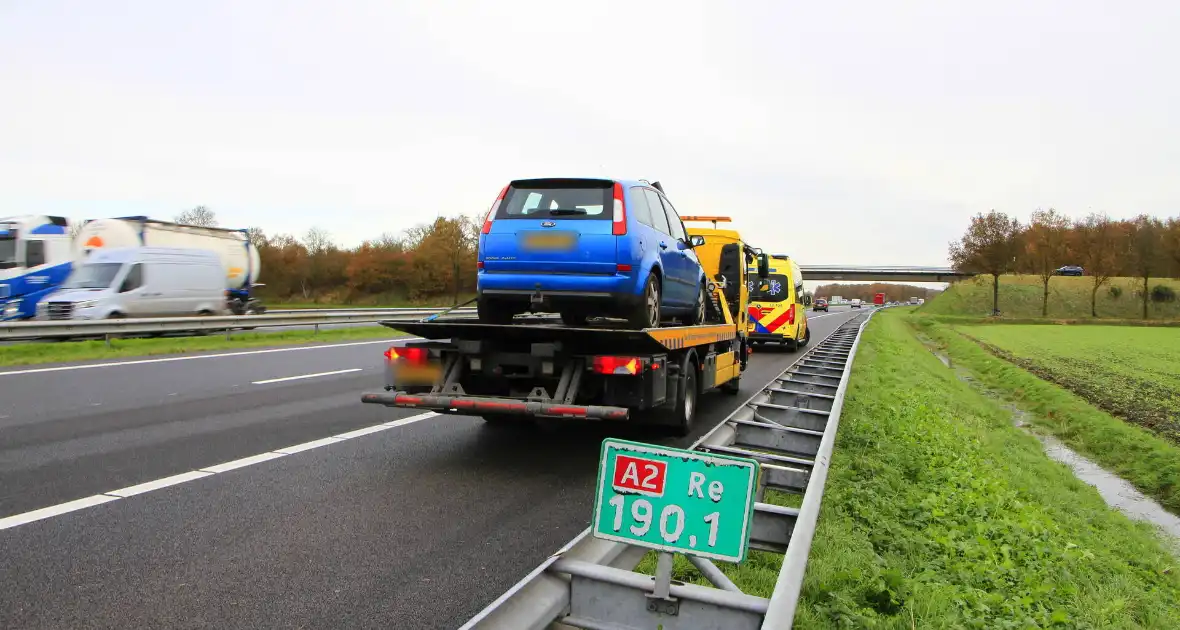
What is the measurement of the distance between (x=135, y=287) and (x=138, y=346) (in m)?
5.16

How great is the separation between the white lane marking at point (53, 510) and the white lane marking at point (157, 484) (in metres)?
0.10

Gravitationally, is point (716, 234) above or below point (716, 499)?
above

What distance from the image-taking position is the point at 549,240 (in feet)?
22.9

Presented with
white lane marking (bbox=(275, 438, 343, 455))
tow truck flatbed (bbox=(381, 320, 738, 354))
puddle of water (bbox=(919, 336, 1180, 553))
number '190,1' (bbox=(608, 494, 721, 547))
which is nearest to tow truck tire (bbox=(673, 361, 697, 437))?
tow truck flatbed (bbox=(381, 320, 738, 354))

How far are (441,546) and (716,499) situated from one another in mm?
1994

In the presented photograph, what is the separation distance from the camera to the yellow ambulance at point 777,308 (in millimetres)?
22734

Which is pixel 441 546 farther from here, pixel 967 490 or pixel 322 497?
pixel 967 490

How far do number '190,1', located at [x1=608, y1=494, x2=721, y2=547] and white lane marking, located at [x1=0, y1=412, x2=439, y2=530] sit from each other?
11.9ft

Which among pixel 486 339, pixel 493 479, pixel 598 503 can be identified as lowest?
pixel 493 479

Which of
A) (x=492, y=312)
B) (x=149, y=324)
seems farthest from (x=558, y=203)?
(x=149, y=324)

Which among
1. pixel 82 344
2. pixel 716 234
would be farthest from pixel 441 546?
pixel 82 344

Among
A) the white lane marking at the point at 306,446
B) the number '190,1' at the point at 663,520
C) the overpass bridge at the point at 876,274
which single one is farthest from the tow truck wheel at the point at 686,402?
the overpass bridge at the point at 876,274

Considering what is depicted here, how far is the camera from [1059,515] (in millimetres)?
6949

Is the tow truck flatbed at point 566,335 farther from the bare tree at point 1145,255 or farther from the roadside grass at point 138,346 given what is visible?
the bare tree at point 1145,255
